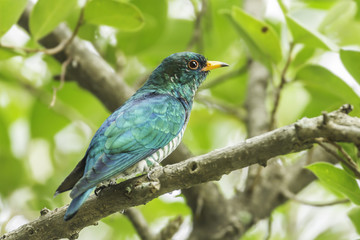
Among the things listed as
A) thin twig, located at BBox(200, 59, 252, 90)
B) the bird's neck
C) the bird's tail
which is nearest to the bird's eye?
the bird's neck

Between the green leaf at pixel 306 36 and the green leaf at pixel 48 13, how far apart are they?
173 cm

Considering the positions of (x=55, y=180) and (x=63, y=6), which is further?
(x=55, y=180)

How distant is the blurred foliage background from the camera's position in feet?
13.7

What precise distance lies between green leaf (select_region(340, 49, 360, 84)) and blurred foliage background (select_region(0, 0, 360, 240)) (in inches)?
6.4

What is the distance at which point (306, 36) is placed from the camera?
12.9ft

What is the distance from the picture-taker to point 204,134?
6.06m

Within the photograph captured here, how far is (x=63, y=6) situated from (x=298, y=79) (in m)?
2.10

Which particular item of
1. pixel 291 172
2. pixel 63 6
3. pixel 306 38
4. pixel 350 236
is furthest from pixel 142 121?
pixel 350 236

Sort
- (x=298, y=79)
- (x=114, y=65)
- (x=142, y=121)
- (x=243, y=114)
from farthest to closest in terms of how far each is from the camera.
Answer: (x=243, y=114), (x=114, y=65), (x=298, y=79), (x=142, y=121)

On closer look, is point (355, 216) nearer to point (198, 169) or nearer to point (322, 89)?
point (198, 169)

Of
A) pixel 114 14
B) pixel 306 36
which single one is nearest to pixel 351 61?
pixel 306 36

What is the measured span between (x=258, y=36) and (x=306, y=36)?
0.42 meters

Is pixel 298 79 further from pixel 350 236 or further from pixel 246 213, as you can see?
pixel 350 236

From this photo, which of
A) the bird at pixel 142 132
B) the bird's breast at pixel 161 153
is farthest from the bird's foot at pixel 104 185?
the bird's breast at pixel 161 153
